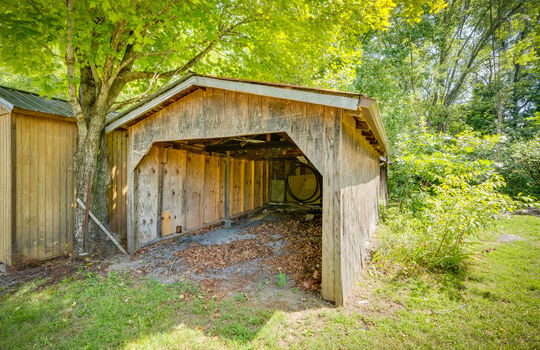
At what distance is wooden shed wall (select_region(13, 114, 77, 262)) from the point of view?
402 centimetres

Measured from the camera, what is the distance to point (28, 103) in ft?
13.9

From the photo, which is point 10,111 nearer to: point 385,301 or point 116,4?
point 116,4

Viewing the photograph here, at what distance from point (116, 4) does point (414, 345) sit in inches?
216

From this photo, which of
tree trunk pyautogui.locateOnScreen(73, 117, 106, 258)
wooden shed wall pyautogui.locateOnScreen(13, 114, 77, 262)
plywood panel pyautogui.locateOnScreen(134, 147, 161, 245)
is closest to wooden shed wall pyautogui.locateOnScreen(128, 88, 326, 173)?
plywood panel pyautogui.locateOnScreen(134, 147, 161, 245)

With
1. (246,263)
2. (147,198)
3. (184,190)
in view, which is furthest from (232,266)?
(184,190)

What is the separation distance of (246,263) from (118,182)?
335 centimetres

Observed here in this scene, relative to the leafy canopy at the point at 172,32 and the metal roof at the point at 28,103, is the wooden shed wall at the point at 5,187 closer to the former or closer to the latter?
the metal roof at the point at 28,103

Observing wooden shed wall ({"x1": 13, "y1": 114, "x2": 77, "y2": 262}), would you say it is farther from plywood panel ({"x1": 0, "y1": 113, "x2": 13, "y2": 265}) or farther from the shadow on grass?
the shadow on grass

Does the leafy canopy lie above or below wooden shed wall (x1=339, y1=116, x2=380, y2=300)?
above

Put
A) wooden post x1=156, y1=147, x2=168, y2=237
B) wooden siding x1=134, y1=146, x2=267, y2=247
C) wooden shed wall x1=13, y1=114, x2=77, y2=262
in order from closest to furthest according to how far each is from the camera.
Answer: wooden shed wall x1=13, y1=114, x2=77, y2=262 < wooden siding x1=134, y1=146, x2=267, y2=247 < wooden post x1=156, y1=147, x2=168, y2=237

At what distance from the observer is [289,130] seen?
3178 millimetres

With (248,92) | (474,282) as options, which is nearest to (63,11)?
(248,92)

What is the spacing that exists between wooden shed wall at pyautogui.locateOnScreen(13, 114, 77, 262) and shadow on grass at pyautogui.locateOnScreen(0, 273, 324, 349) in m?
1.16

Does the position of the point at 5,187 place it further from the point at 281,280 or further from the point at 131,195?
the point at 281,280
